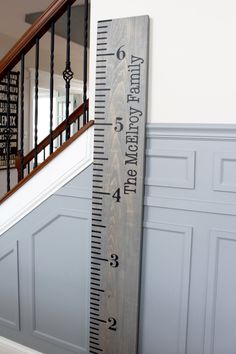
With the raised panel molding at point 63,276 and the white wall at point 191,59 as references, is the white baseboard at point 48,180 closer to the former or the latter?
the raised panel molding at point 63,276

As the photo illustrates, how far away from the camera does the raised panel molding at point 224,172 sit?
122cm

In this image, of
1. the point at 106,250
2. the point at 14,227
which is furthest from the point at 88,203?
the point at 14,227

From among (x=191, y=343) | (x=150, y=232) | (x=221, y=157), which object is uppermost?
(x=221, y=157)

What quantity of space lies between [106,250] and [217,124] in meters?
0.68

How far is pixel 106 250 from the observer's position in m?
1.46


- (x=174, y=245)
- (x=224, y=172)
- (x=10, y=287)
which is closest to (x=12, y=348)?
(x=10, y=287)

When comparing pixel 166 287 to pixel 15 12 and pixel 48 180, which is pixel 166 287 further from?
pixel 15 12

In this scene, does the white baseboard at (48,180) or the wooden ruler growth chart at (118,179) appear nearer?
the wooden ruler growth chart at (118,179)

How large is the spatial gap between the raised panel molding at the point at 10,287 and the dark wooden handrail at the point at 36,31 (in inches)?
35.3

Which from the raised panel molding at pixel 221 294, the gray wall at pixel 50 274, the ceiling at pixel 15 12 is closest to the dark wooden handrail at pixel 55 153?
the gray wall at pixel 50 274

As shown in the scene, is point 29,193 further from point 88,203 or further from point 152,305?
point 152,305

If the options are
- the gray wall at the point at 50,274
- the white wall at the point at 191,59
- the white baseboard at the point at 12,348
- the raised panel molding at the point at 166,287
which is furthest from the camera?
the white baseboard at the point at 12,348

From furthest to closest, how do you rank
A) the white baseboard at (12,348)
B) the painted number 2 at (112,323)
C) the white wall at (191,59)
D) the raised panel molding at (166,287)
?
1. the white baseboard at (12,348)
2. the painted number 2 at (112,323)
3. the raised panel molding at (166,287)
4. the white wall at (191,59)

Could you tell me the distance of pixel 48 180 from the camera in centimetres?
160
